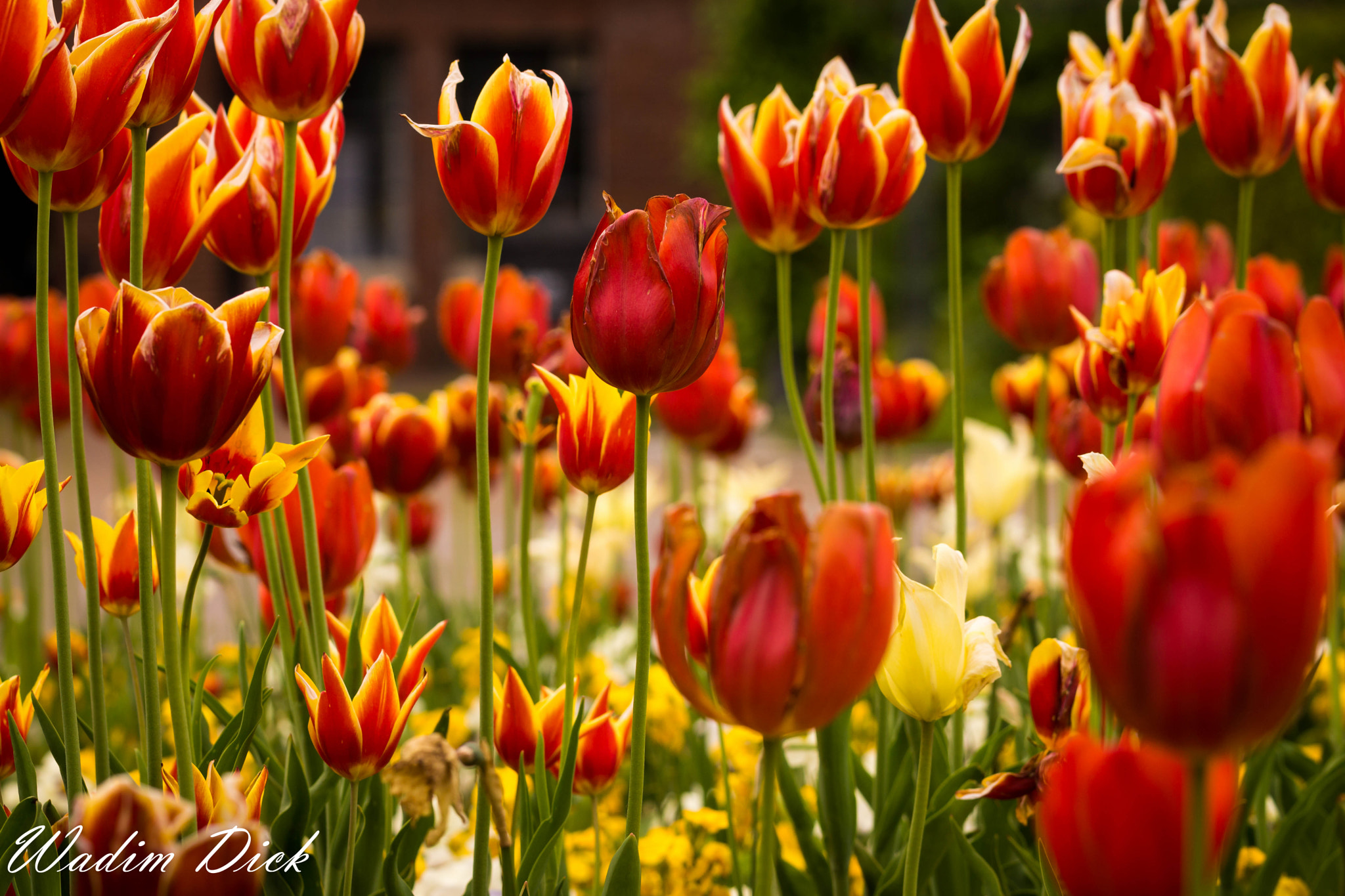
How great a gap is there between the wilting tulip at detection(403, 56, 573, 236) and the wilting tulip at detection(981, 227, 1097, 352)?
0.82 metres

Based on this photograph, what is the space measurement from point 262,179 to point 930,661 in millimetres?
671

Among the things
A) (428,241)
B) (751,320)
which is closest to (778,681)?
(751,320)

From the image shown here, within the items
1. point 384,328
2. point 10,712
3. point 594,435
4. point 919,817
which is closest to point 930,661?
point 919,817

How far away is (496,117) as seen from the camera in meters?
0.76

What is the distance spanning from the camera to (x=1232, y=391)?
0.48 meters

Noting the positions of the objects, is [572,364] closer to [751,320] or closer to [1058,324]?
[1058,324]

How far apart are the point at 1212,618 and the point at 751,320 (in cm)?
1155

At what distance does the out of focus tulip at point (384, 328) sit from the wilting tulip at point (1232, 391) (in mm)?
1800

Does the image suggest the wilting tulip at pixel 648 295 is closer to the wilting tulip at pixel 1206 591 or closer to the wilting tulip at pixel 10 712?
the wilting tulip at pixel 1206 591

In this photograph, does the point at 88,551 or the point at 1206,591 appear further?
the point at 88,551

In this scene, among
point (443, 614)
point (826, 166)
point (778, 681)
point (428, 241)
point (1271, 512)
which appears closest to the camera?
point (1271, 512)

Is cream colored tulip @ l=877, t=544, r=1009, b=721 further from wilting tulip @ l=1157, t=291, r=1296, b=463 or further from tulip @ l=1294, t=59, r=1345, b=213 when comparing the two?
tulip @ l=1294, t=59, r=1345, b=213

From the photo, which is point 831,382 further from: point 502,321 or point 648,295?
point 502,321

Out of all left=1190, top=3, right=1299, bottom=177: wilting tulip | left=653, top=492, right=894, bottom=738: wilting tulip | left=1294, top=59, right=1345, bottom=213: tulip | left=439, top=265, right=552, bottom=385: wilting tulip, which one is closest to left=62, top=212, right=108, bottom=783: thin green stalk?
left=653, top=492, right=894, bottom=738: wilting tulip
